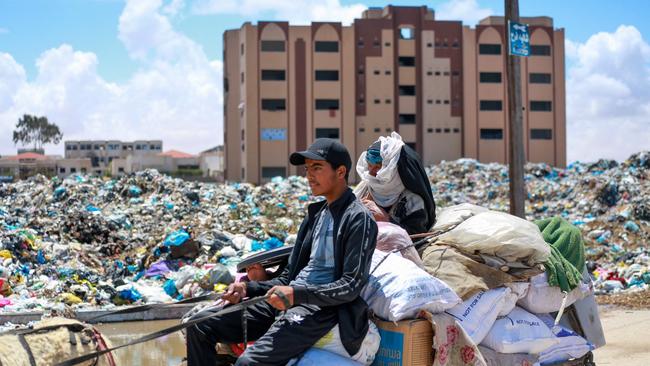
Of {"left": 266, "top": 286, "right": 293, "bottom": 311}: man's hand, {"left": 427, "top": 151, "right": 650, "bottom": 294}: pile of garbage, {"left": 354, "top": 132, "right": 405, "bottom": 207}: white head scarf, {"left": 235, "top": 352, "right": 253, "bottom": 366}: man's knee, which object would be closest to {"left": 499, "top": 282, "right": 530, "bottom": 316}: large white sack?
{"left": 354, "top": 132, "right": 405, "bottom": 207}: white head scarf

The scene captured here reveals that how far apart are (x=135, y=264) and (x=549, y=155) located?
4808 centimetres

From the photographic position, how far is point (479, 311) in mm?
4059

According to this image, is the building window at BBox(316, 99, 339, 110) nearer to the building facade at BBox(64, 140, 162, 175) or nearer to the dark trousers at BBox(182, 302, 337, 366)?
the building facade at BBox(64, 140, 162, 175)

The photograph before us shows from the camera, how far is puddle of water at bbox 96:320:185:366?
6902mm

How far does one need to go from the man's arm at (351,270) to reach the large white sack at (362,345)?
0.62ft

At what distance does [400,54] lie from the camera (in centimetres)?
5544

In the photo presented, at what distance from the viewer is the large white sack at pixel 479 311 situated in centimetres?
398

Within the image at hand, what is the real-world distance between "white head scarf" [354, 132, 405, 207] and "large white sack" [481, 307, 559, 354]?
1.07 m

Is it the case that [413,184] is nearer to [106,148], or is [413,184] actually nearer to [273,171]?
[273,171]

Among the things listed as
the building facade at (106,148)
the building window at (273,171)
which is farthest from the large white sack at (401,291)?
the building facade at (106,148)

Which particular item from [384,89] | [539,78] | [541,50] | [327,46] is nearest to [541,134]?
[539,78]

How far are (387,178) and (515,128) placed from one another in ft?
15.2

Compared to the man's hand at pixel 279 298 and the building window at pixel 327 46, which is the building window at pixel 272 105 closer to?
the building window at pixel 327 46

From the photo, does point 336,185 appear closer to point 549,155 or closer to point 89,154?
point 549,155
